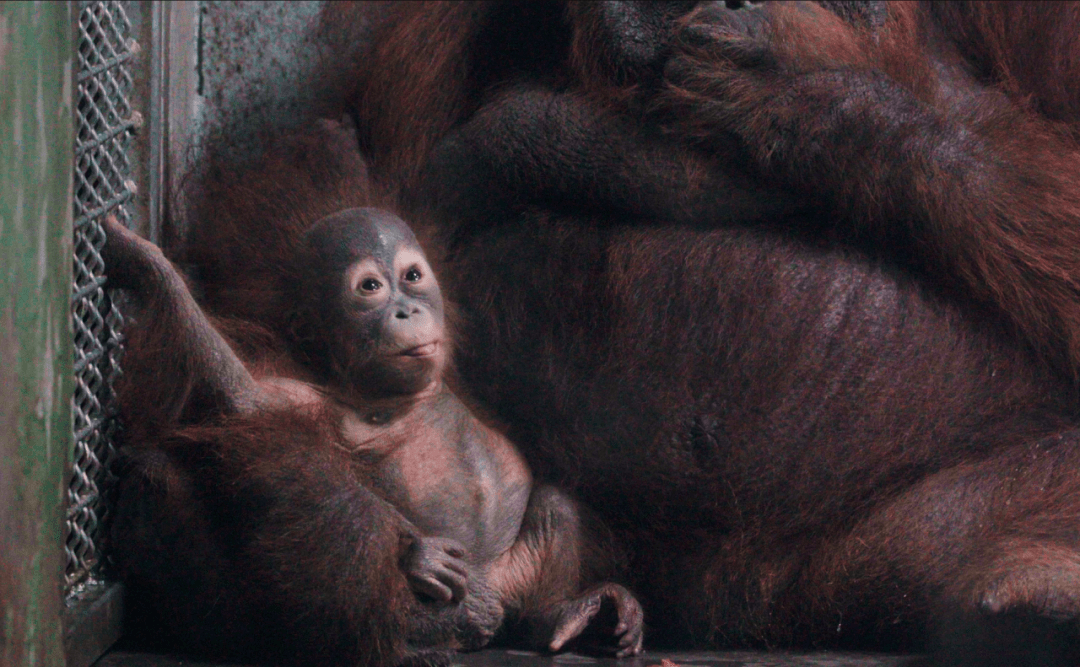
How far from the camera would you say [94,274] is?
4.48ft

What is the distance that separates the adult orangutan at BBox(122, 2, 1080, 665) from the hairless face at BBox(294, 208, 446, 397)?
0.10 meters

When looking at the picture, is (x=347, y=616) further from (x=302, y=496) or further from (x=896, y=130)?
(x=896, y=130)

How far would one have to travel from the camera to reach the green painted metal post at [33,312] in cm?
88

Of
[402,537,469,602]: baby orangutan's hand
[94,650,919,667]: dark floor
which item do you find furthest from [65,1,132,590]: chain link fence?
[402,537,469,602]: baby orangutan's hand

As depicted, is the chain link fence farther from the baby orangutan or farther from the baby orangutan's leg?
the baby orangutan's leg

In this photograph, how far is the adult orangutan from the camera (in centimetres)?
145

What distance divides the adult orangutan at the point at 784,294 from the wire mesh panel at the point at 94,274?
0.19 m

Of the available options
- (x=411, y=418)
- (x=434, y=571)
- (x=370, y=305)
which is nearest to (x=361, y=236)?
(x=370, y=305)

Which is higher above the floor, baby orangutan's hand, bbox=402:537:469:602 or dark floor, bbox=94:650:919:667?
baby orangutan's hand, bbox=402:537:469:602

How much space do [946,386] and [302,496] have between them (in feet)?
2.58


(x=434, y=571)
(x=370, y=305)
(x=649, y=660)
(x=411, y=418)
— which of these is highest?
(x=370, y=305)


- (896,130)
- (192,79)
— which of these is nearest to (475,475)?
(896,130)

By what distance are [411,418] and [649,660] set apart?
1.34 ft

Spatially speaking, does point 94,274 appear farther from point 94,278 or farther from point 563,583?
point 563,583
